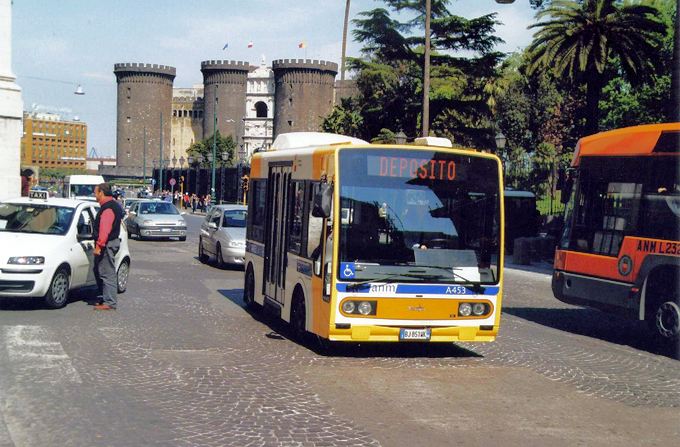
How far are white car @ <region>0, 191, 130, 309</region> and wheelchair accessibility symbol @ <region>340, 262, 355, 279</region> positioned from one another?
484cm

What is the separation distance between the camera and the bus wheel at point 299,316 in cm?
1021

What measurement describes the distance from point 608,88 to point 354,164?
44.0 m

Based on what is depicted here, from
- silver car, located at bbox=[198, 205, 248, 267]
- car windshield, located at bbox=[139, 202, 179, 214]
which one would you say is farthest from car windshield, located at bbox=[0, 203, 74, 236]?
car windshield, located at bbox=[139, 202, 179, 214]

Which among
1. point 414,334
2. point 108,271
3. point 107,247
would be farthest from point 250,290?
point 414,334

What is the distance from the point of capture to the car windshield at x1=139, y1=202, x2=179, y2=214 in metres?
32.0

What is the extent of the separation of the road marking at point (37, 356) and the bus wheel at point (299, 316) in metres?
2.76

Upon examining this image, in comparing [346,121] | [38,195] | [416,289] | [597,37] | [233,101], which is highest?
[233,101]

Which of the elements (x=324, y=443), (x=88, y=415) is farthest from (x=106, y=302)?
(x=324, y=443)

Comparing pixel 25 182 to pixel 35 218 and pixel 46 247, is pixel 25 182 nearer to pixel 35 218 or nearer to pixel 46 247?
pixel 35 218

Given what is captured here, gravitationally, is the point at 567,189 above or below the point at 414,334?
above

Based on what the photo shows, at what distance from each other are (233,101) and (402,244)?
4378 inches

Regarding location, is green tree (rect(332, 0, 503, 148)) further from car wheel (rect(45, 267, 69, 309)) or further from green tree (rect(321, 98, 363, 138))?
car wheel (rect(45, 267, 69, 309))

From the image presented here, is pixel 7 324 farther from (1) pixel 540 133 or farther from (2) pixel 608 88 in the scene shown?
(1) pixel 540 133

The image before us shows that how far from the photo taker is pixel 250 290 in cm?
1335
